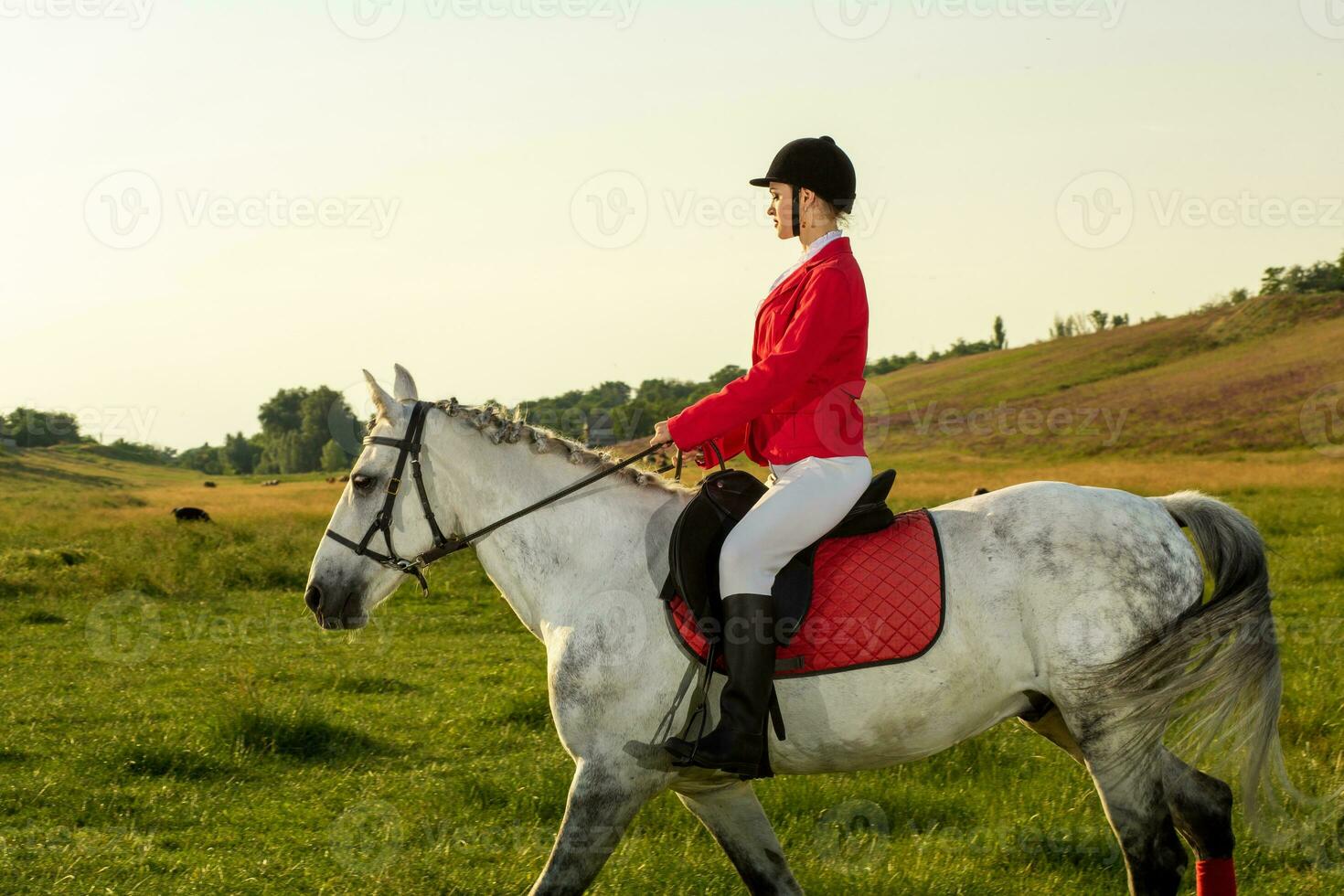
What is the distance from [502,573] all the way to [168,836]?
272cm

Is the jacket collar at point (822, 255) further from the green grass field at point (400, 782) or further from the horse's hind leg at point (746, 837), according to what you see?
the green grass field at point (400, 782)

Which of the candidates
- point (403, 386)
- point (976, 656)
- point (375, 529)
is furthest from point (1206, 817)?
point (403, 386)

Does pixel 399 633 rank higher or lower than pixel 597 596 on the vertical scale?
lower

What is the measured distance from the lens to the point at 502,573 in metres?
4.56

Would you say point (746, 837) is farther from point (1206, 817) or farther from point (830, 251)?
point (830, 251)

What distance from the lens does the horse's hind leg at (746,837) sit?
4480 mm

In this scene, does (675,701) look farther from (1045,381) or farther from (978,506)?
(1045,381)

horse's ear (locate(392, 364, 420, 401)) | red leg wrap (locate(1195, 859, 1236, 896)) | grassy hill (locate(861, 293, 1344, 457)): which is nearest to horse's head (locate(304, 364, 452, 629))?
horse's ear (locate(392, 364, 420, 401))

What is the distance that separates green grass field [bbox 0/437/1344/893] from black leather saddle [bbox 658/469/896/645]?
1.53 metres

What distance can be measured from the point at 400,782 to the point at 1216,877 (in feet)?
14.7

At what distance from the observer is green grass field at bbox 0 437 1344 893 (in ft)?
16.6

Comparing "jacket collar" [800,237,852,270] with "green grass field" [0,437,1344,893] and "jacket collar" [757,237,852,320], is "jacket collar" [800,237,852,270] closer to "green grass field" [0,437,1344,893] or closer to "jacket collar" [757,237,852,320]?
"jacket collar" [757,237,852,320]

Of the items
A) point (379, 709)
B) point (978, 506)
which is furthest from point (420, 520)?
point (379, 709)

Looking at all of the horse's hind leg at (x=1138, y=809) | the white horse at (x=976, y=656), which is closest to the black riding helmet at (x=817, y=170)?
the white horse at (x=976, y=656)
